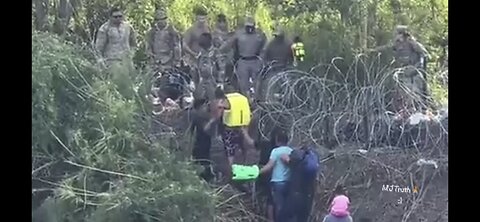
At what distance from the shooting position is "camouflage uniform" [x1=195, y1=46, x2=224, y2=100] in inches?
211

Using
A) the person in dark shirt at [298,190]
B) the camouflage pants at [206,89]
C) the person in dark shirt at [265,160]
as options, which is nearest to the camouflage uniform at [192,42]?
the camouflage pants at [206,89]

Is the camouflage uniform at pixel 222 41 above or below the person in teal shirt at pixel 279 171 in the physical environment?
above

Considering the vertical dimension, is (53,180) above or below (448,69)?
below

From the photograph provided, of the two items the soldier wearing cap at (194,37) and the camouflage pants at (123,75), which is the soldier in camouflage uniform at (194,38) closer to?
the soldier wearing cap at (194,37)

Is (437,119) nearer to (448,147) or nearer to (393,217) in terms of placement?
(448,147)

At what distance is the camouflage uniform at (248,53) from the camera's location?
5.34 metres

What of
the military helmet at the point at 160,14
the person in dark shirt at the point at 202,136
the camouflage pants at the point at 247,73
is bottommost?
the person in dark shirt at the point at 202,136

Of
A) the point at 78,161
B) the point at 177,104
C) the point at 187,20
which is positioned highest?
the point at 187,20

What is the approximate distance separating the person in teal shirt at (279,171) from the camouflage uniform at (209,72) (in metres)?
0.49

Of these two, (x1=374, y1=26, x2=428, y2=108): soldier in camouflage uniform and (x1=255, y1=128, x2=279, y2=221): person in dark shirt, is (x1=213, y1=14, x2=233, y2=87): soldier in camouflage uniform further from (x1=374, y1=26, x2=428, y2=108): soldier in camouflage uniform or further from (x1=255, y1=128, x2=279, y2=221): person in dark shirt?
(x1=374, y1=26, x2=428, y2=108): soldier in camouflage uniform

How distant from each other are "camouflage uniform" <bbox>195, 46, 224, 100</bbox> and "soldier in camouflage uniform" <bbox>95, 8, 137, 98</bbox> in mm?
416

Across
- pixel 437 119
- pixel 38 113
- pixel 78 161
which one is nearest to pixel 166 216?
pixel 78 161

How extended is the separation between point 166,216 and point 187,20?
1194mm

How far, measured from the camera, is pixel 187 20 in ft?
17.6
